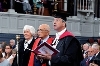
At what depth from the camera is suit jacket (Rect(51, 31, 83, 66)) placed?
16.5 ft

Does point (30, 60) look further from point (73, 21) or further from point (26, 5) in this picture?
point (73, 21)

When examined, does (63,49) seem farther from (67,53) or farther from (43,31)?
(43,31)

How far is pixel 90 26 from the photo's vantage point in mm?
19516

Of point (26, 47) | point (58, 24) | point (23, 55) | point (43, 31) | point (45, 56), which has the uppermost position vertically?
point (58, 24)

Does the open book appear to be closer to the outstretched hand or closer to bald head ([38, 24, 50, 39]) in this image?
the outstretched hand

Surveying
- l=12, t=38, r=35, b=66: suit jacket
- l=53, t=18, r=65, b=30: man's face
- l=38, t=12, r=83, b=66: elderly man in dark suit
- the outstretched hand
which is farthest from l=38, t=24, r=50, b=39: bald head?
the outstretched hand

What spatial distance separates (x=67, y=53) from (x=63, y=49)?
10 cm

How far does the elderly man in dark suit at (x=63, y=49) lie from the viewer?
503 cm

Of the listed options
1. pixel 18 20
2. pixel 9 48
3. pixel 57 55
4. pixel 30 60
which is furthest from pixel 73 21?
pixel 57 55

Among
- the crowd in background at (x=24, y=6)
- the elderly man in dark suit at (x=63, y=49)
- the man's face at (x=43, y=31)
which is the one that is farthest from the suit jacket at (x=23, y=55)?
the crowd in background at (x=24, y=6)

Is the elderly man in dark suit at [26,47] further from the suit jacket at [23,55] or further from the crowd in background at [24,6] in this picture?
the crowd in background at [24,6]

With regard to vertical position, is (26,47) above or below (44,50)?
below

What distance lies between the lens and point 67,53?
16.7ft

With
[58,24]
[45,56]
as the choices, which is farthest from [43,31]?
[45,56]
